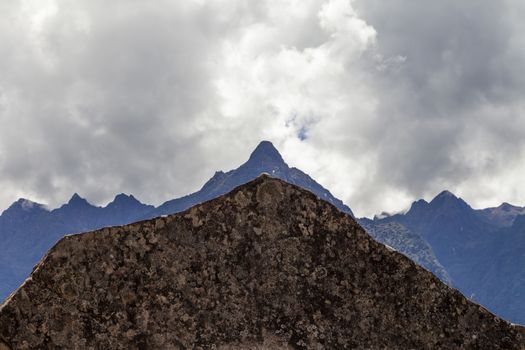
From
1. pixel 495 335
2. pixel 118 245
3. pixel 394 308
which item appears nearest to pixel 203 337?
pixel 118 245

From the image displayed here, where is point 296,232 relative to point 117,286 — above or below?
above

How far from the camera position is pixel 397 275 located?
5883 mm

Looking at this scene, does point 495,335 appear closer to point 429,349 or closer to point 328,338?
point 429,349

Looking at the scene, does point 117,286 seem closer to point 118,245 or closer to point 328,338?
point 118,245

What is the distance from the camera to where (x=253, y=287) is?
19.2 feet

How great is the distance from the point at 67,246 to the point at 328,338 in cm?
224

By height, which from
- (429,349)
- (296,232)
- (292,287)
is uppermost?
(296,232)

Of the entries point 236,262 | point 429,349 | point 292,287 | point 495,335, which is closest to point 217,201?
point 236,262

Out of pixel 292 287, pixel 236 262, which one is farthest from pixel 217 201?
pixel 292 287

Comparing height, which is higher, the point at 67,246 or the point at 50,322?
the point at 67,246

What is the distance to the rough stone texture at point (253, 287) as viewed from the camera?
5.70m

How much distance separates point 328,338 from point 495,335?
4.49 ft

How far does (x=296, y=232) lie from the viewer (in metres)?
5.91

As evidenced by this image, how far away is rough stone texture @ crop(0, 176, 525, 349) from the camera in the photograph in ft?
18.7
